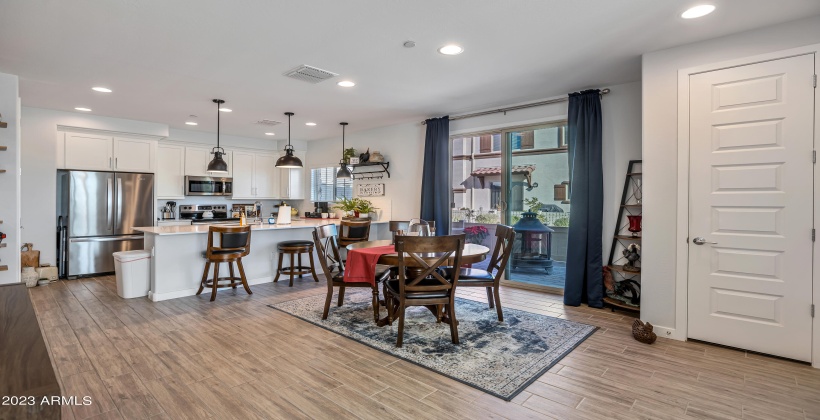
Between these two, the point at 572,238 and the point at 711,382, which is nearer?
the point at 711,382

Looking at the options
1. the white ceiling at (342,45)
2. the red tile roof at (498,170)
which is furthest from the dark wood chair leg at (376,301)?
the red tile roof at (498,170)

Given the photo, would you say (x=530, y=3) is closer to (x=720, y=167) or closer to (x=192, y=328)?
(x=720, y=167)

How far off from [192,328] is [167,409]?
150 cm

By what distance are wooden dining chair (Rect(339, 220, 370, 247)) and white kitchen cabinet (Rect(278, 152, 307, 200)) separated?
3.50 m

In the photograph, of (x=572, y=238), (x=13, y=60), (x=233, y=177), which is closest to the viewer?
(x=13, y=60)

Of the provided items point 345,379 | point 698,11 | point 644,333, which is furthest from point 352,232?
point 698,11

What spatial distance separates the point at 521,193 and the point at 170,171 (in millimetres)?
6055

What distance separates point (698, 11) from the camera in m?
2.69

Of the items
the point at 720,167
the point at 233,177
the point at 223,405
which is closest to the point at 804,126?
the point at 720,167

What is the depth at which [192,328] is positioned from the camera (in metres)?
3.60

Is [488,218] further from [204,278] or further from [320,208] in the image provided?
[320,208]

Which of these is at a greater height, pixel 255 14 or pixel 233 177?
pixel 255 14

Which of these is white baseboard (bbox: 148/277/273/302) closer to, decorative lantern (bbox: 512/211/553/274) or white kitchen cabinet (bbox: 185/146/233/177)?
white kitchen cabinet (bbox: 185/146/233/177)

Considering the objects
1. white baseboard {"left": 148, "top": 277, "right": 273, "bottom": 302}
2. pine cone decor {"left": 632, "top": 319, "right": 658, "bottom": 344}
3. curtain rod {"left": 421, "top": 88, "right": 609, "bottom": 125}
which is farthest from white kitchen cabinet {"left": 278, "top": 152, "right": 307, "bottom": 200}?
pine cone decor {"left": 632, "top": 319, "right": 658, "bottom": 344}
